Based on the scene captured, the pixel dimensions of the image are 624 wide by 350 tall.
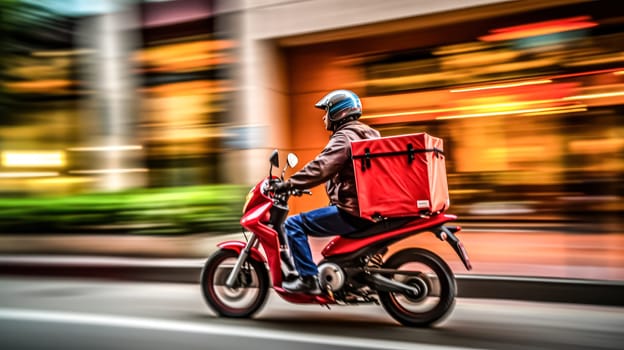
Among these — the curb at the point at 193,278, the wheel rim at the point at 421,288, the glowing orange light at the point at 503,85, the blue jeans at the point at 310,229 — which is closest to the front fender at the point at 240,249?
the blue jeans at the point at 310,229

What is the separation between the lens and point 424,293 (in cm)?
507

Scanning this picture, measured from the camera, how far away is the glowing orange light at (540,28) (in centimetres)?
981

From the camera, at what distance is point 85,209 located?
9.42 meters

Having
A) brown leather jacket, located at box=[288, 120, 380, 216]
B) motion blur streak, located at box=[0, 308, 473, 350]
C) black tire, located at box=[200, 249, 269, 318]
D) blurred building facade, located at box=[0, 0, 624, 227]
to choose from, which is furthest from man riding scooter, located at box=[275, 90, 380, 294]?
blurred building facade, located at box=[0, 0, 624, 227]

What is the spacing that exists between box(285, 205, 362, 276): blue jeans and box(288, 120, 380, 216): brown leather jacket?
4.2 inches

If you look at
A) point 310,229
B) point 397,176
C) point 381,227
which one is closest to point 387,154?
point 397,176

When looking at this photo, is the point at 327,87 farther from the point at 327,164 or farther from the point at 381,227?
the point at 381,227

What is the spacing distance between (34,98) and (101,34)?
223cm

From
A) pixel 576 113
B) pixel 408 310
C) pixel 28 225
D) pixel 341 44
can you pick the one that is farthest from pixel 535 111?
pixel 28 225

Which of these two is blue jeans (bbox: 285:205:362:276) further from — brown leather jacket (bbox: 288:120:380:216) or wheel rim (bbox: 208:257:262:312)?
wheel rim (bbox: 208:257:262:312)

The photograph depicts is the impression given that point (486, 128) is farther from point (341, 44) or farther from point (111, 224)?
point (111, 224)

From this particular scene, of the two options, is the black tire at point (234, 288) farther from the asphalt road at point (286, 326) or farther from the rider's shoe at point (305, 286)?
the rider's shoe at point (305, 286)

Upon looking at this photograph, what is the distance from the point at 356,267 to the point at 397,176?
0.85 meters

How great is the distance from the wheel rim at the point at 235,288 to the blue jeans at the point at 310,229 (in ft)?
1.64
